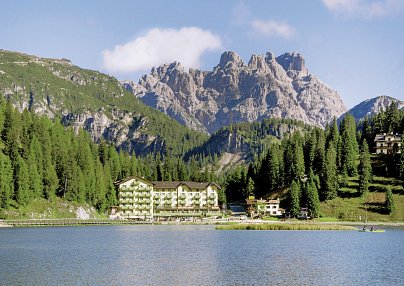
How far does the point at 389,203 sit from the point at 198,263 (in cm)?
12279

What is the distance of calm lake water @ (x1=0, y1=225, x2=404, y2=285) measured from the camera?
185ft

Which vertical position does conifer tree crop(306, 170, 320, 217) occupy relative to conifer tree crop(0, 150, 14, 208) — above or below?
below

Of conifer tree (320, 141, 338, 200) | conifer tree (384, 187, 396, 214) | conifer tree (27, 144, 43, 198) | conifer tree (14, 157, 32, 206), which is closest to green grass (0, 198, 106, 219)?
conifer tree (14, 157, 32, 206)

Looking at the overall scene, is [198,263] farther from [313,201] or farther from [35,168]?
[313,201]

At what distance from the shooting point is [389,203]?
576ft

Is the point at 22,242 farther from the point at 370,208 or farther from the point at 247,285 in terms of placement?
the point at 370,208

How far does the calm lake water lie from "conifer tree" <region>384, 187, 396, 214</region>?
75264mm

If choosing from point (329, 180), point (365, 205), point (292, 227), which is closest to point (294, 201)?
point (329, 180)

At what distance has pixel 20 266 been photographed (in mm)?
64875

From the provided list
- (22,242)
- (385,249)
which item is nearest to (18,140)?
(22,242)

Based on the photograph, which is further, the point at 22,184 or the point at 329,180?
the point at 329,180

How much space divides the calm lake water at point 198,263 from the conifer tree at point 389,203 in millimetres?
75264

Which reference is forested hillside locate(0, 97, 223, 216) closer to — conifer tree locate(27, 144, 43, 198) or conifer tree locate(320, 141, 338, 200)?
conifer tree locate(27, 144, 43, 198)

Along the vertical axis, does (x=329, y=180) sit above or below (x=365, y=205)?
above
